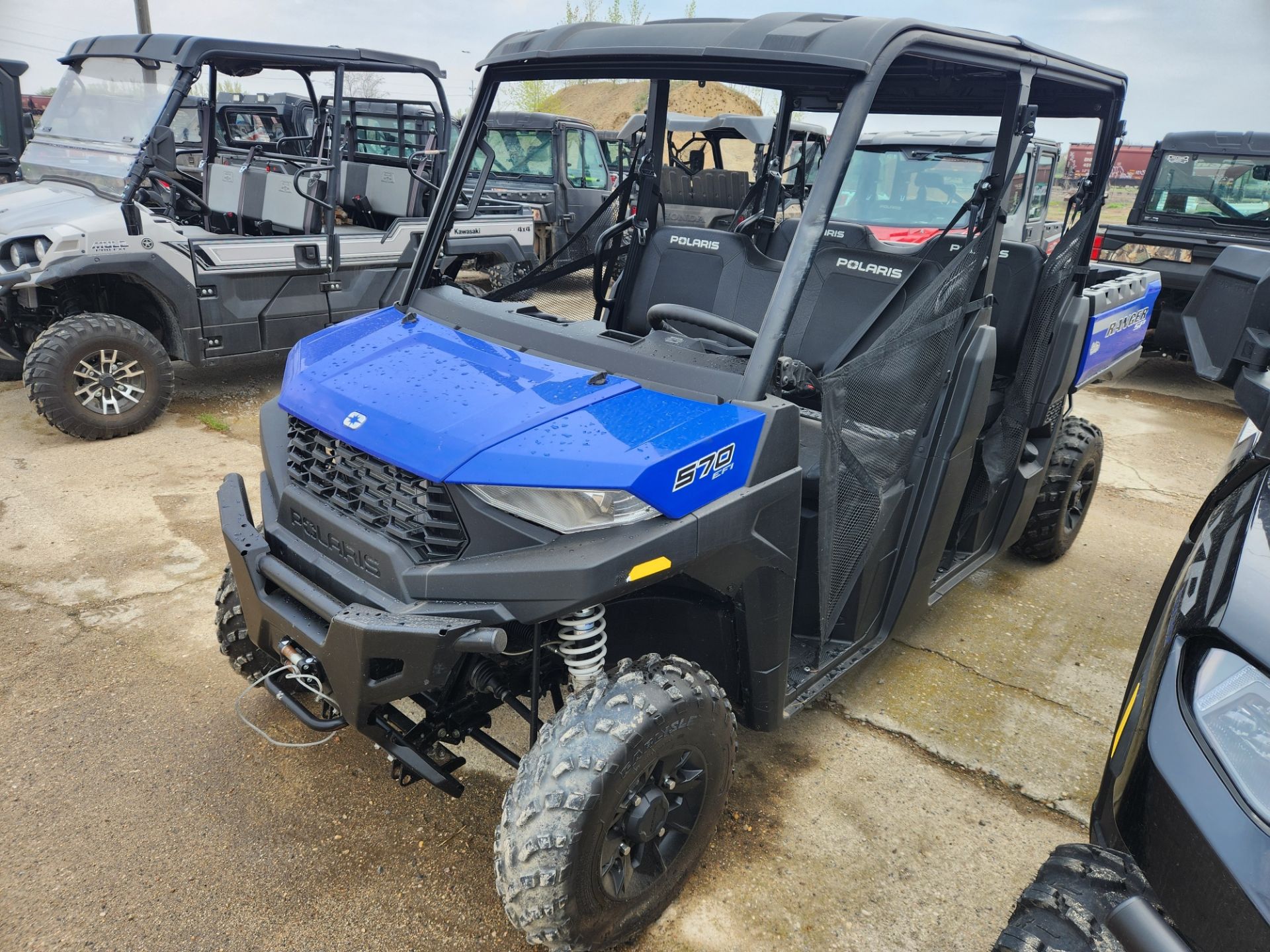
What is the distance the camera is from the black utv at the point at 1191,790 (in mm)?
1220

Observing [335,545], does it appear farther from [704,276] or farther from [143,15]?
[143,15]

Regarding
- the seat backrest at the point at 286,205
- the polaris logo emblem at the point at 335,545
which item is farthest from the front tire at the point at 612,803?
the seat backrest at the point at 286,205

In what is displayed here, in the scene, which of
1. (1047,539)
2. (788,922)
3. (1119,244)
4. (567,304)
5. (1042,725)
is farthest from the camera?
(1119,244)

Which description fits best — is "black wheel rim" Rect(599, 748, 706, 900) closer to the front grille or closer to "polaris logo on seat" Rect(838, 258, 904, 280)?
the front grille

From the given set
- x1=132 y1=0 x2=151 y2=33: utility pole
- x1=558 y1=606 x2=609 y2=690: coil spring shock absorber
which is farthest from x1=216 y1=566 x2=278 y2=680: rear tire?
x1=132 y1=0 x2=151 y2=33: utility pole

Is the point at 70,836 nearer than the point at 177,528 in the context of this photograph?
Yes

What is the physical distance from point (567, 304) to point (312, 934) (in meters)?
1.98

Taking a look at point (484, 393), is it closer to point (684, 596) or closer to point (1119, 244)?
point (684, 596)

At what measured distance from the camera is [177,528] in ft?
14.5

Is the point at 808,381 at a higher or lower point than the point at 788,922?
higher

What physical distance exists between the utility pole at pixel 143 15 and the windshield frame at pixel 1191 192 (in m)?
14.3

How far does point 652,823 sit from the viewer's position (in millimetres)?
2055

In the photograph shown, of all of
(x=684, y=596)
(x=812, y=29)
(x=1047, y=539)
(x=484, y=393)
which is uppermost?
(x=812, y=29)

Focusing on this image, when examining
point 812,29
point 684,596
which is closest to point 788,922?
point 684,596
